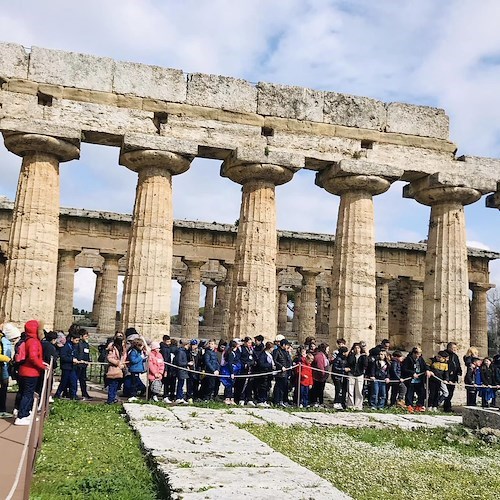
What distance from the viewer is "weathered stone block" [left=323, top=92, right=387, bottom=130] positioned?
19.2 m

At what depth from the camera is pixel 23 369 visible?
9.88m

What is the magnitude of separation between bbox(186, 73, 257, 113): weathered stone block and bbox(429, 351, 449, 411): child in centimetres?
912

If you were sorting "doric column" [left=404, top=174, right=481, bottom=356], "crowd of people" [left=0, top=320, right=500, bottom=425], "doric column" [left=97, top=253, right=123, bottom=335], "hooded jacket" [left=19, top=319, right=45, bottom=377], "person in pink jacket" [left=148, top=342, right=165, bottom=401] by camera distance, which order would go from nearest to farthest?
"hooded jacket" [left=19, top=319, right=45, bottom=377], "crowd of people" [left=0, top=320, right=500, bottom=425], "person in pink jacket" [left=148, top=342, right=165, bottom=401], "doric column" [left=404, top=174, right=481, bottom=356], "doric column" [left=97, top=253, right=123, bottom=335]

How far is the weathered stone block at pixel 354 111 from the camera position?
19219 mm

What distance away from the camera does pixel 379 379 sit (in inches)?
605

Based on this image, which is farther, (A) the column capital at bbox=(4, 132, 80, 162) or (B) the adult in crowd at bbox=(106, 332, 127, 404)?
(A) the column capital at bbox=(4, 132, 80, 162)

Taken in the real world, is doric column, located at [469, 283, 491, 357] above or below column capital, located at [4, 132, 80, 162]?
below

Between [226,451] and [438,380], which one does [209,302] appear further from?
[226,451]

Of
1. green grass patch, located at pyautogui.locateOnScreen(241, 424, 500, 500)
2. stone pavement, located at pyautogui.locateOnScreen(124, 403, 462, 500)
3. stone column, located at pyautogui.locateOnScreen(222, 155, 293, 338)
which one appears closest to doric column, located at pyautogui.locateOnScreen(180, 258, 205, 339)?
stone column, located at pyautogui.locateOnScreen(222, 155, 293, 338)

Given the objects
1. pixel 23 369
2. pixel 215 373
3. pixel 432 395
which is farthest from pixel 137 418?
pixel 432 395

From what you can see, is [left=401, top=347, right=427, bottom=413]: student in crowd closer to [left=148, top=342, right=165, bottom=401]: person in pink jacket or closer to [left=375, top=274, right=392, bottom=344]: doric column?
[left=148, top=342, right=165, bottom=401]: person in pink jacket

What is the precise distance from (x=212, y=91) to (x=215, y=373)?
8724mm

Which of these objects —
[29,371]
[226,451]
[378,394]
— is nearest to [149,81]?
[29,371]

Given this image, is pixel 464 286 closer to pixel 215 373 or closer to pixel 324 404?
pixel 324 404
